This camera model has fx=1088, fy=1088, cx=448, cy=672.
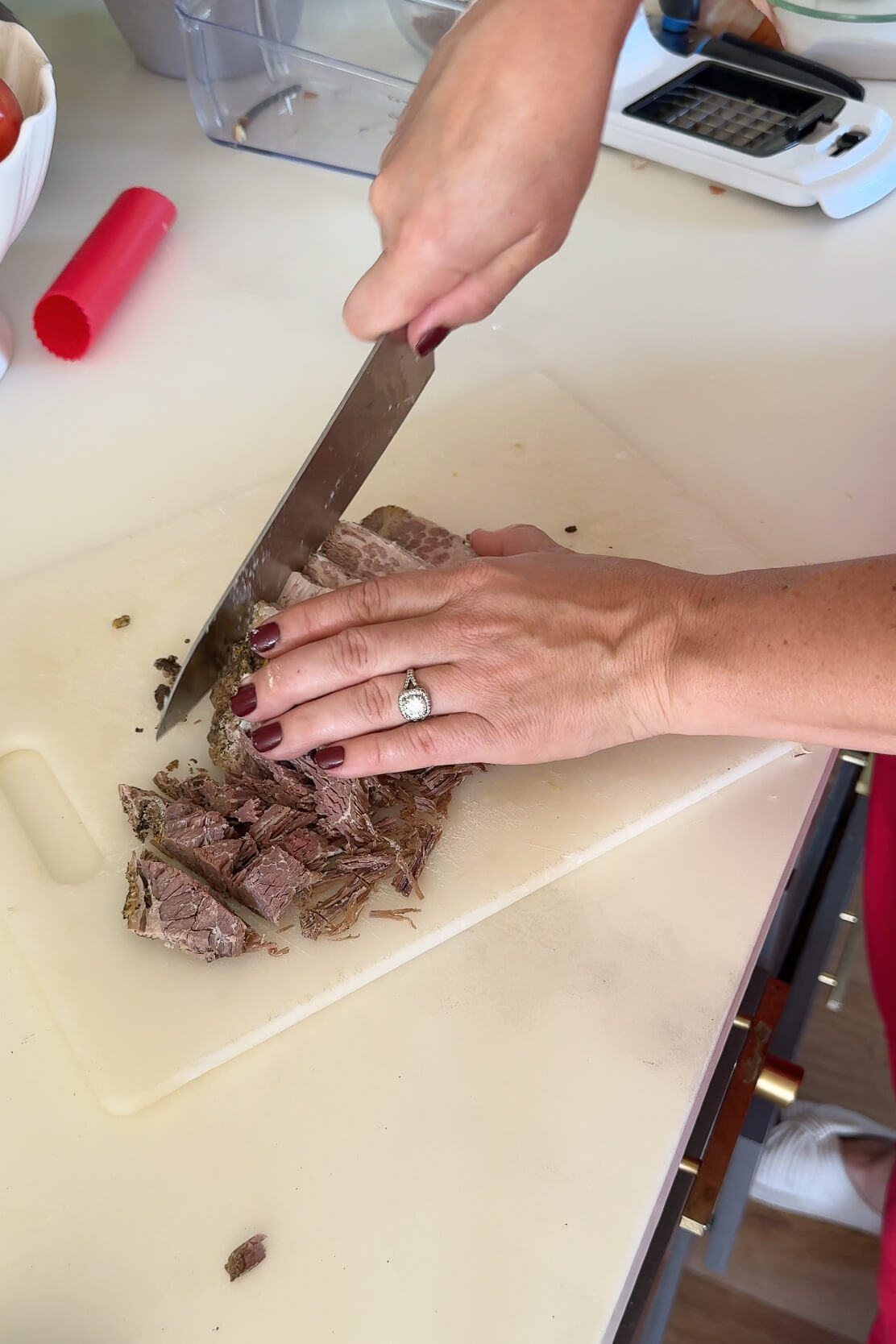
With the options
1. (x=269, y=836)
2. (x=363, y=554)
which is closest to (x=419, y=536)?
(x=363, y=554)

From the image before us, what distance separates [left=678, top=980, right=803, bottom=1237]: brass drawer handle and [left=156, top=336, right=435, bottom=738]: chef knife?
98 cm

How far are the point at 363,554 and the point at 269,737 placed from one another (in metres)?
0.39

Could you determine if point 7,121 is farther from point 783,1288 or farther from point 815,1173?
point 783,1288

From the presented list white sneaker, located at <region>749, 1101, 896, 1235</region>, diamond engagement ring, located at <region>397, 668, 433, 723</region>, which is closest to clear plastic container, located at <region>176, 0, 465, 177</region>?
diamond engagement ring, located at <region>397, 668, 433, 723</region>

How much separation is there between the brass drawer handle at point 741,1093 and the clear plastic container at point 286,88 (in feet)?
7.00

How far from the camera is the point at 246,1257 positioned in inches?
51.0

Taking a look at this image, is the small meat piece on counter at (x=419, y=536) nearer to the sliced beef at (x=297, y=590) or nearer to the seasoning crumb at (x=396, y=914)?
the sliced beef at (x=297, y=590)

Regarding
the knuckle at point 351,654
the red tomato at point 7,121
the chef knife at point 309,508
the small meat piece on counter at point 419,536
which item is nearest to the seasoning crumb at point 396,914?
the knuckle at point 351,654

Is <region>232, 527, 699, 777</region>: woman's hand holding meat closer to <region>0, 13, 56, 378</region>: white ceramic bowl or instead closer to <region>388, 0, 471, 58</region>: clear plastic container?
<region>0, 13, 56, 378</region>: white ceramic bowl

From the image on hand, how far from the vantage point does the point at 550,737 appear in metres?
1.62

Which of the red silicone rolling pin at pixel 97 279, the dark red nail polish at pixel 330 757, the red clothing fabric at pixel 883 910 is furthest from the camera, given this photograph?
the red silicone rolling pin at pixel 97 279

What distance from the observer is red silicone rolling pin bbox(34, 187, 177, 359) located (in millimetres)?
2299

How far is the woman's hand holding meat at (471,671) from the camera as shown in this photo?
1.60 metres

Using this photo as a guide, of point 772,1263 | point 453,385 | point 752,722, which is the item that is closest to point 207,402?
point 453,385
